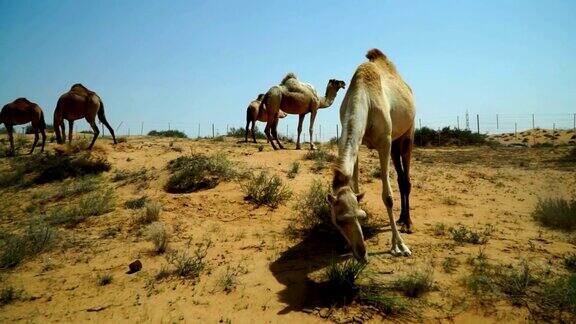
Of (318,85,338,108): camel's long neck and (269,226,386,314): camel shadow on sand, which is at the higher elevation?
(318,85,338,108): camel's long neck

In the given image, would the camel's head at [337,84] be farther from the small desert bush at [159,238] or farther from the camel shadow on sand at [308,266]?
the small desert bush at [159,238]

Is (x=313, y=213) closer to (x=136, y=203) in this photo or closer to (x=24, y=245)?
(x=136, y=203)

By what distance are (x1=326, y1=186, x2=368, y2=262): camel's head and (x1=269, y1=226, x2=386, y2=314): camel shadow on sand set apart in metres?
0.55

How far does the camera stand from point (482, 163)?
1423 centimetres

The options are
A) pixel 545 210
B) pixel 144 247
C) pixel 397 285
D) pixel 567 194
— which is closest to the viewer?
pixel 397 285

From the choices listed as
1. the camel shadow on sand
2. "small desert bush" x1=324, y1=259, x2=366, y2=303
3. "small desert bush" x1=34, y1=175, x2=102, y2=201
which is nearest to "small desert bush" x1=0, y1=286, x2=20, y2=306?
the camel shadow on sand

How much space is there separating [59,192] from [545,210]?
34.7ft

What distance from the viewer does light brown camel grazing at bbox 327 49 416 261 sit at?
4320mm

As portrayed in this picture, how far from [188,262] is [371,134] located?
3.25m

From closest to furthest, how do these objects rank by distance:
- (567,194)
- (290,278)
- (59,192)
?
1. (290,278)
2. (59,192)
3. (567,194)

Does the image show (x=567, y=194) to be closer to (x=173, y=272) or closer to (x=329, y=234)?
(x=329, y=234)

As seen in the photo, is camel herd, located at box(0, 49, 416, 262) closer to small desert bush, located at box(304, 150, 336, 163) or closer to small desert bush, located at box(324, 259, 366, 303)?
small desert bush, located at box(324, 259, 366, 303)

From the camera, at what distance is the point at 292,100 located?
44.1 feet

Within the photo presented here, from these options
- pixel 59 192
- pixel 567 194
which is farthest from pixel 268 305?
pixel 567 194
